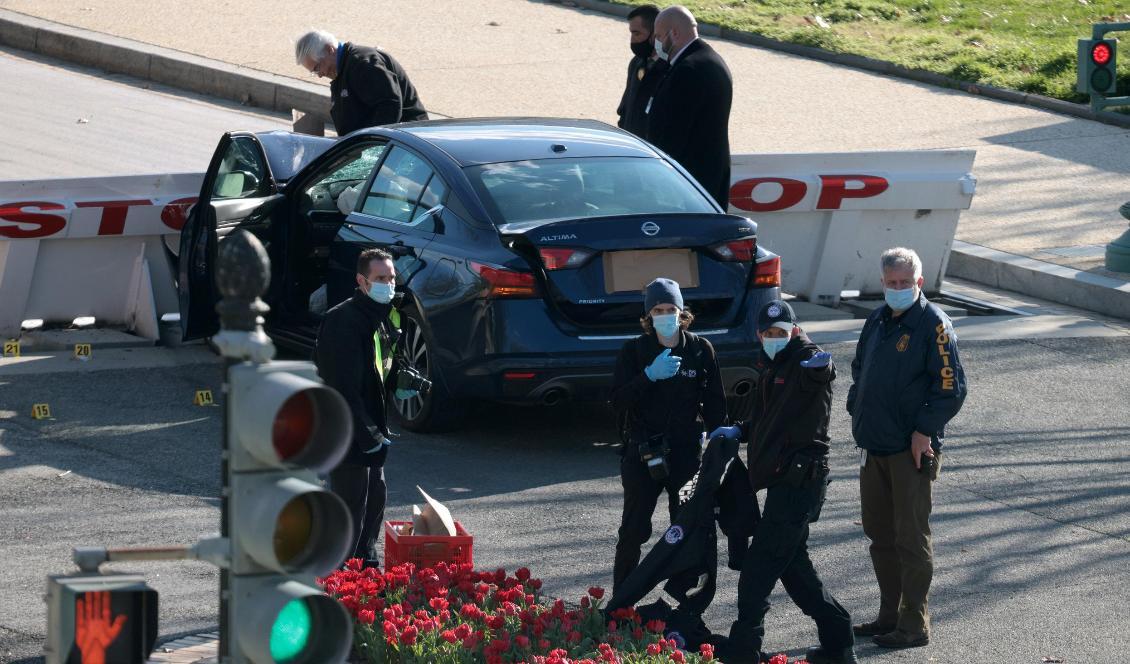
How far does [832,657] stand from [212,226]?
5005 millimetres

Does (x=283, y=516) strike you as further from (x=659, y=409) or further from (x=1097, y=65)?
(x=1097, y=65)

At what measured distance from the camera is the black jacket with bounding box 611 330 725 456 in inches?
273

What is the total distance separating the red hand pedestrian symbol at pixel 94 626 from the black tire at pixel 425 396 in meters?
5.64

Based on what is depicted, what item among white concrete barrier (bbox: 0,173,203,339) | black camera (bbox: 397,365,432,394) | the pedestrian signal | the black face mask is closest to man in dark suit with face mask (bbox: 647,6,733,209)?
the black face mask

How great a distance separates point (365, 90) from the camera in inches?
473

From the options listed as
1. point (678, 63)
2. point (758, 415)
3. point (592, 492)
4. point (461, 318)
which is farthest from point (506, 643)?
point (678, 63)

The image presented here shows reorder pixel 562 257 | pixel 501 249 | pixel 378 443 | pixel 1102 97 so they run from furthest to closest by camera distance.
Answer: pixel 1102 97 → pixel 501 249 → pixel 562 257 → pixel 378 443

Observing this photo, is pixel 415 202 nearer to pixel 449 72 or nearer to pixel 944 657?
pixel 944 657

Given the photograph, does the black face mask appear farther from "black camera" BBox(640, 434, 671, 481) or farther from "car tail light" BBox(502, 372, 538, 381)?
"black camera" BBox(640, 434, 671, 481)

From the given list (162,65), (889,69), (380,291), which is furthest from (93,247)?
(889,69)

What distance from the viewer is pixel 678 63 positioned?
1133cm

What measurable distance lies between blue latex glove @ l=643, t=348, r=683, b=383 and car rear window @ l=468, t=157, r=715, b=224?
2.25 metres

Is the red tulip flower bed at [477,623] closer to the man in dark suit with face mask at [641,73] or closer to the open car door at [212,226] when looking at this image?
the open car door at [212,226]

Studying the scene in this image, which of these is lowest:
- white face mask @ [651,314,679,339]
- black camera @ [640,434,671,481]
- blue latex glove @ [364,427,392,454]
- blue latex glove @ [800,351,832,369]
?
blue latex glove @ [364,427,392,454]
